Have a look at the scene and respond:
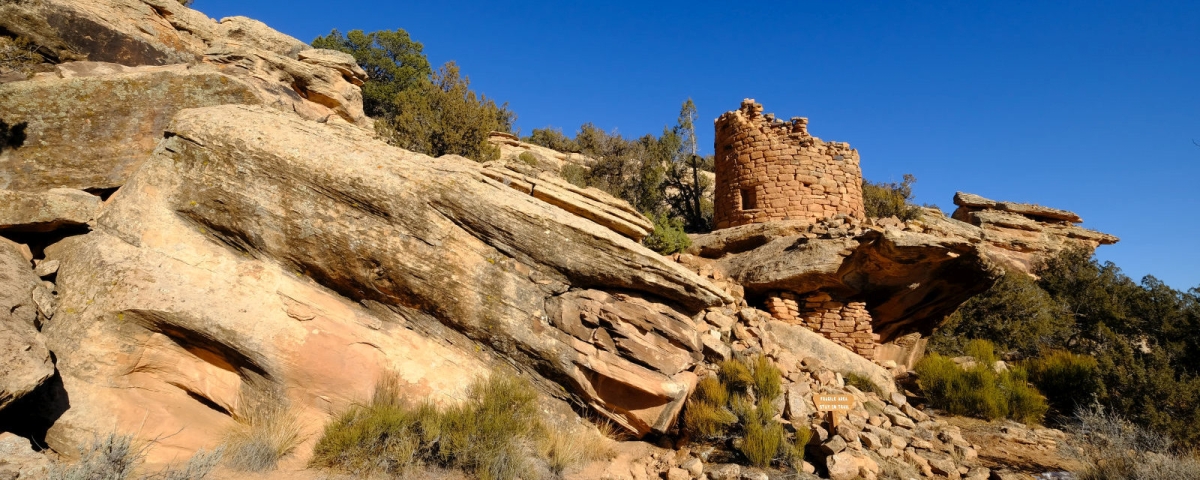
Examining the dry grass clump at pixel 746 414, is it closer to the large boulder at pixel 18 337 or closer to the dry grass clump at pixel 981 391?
the dry grass clump at pixel 981 391

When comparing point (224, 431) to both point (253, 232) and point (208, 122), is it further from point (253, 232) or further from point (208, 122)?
point (208, 122)

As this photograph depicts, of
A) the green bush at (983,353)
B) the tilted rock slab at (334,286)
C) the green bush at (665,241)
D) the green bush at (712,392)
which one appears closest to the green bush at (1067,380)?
the green bush at (983,353)

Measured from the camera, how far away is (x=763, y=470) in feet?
21.1

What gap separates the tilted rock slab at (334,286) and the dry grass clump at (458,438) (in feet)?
1.09

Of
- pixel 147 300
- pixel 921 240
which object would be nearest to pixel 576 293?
pixel 147 300

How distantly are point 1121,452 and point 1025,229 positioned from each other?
21044mm

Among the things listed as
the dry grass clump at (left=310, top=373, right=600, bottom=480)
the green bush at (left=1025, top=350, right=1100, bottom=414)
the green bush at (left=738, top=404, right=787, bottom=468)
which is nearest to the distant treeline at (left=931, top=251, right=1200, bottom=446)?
the green bush at (left=1025, top=350, right=1100, bottom=414)

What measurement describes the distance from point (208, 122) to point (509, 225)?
155 inches

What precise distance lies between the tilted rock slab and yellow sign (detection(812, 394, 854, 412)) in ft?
5.46

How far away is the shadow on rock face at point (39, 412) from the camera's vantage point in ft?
15.6

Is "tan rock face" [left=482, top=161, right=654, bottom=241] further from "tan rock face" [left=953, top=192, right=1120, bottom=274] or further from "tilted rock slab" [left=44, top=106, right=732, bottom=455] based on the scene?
"tan rock face" [left=953, top=192, right=1120, bottom=274]

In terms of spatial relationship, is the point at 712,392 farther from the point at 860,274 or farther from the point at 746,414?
the point at 860,274

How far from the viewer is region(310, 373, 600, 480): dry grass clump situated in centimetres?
570

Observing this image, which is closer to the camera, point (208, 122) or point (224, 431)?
point (224, 431)
